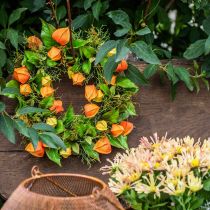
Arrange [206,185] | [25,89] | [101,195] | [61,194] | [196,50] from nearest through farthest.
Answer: [101,195] < [206,185] < [61,194] < [25,89] < [196,50]

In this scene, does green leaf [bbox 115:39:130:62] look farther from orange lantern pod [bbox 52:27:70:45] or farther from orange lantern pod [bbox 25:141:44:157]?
orange lantern pod [bbox 25:141:44:157]

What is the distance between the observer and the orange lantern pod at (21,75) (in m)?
2.14

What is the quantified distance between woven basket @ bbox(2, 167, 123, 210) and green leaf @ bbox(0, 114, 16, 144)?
25 cm

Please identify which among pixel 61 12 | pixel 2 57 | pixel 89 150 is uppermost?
pixel 61 12

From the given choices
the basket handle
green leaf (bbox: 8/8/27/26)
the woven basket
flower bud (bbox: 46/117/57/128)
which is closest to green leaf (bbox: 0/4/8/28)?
green leaf (bbox: 8/8/27/26)

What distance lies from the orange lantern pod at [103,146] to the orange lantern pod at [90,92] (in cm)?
15

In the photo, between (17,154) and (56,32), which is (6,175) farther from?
(56,32)

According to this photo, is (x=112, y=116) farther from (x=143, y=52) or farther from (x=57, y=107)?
(x=143, y=52)

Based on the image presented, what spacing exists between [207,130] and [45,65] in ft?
2.01

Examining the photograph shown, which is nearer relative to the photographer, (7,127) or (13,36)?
(7,127)

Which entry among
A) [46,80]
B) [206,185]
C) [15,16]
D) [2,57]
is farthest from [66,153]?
[206,185]

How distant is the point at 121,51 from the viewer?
187 centimetres

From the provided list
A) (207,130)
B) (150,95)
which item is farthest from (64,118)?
(207,130)

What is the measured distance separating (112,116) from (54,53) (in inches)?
11.2
